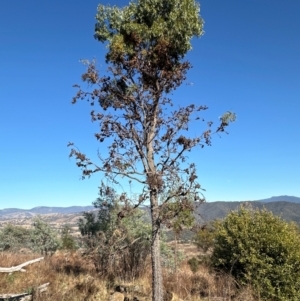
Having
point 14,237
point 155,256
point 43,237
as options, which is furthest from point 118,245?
point 14,237

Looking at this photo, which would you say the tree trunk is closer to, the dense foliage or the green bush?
the dense foliage

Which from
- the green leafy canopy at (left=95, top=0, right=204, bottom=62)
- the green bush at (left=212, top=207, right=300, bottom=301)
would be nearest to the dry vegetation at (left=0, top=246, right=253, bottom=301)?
the green bush at (left=212, top=207, right=300, bottom=301)

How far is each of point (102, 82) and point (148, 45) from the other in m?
1.73

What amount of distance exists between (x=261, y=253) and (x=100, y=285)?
562 cm

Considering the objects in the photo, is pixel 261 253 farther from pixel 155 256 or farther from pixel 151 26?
pixel 151 26

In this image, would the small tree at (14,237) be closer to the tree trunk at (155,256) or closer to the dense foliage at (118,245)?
the dense foliage at (118,245)

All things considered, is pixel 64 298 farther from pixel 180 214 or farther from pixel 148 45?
pixel 148 45

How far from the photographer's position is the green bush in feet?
34.2

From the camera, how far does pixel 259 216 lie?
1205 centimetres

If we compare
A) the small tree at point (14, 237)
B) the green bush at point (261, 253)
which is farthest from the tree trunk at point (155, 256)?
the small tree at point (14, 237)

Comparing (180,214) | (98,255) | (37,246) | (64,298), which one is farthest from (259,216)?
(37,246)

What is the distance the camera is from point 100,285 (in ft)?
32.8

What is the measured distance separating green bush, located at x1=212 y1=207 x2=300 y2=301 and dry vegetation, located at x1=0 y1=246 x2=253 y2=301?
2.28ft

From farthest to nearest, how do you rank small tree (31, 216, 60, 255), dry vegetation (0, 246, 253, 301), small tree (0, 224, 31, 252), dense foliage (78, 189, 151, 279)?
1. small tree (0, 224, 31, 252)
2. small tree (31, 216, 60, 255)
3. dry vegetation (0, 246, 253, 301)
4. dense foliage (78, 189, 151, 279)
